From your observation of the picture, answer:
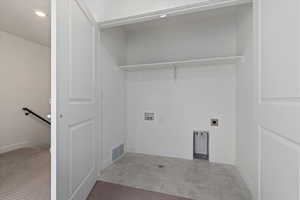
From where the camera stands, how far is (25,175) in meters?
1.85

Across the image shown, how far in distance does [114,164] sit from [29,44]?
321cm

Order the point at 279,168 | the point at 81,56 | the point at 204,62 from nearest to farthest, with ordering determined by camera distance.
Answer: the point at 279,168
the point at 81,56
the point at 204,62

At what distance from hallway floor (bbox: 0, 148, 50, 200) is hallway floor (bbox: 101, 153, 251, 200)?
28.0 inches

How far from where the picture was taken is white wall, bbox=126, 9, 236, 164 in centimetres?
234

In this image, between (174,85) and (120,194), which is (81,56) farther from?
(174,85)

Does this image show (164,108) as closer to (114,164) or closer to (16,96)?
(114,164)

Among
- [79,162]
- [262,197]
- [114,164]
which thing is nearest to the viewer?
[262,197]

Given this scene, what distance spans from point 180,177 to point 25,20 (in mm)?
3492

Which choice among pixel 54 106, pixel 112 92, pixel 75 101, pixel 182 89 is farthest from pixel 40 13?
pixel 182 89

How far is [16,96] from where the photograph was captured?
2.87 m

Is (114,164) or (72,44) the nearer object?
(72,44)

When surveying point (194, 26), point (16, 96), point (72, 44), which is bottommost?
point (16, 96)

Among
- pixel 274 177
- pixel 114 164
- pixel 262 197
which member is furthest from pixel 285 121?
pixel 114 164

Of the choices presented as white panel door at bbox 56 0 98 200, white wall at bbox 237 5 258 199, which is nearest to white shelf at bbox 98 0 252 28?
white panel door at bbox 56 0 98 200
